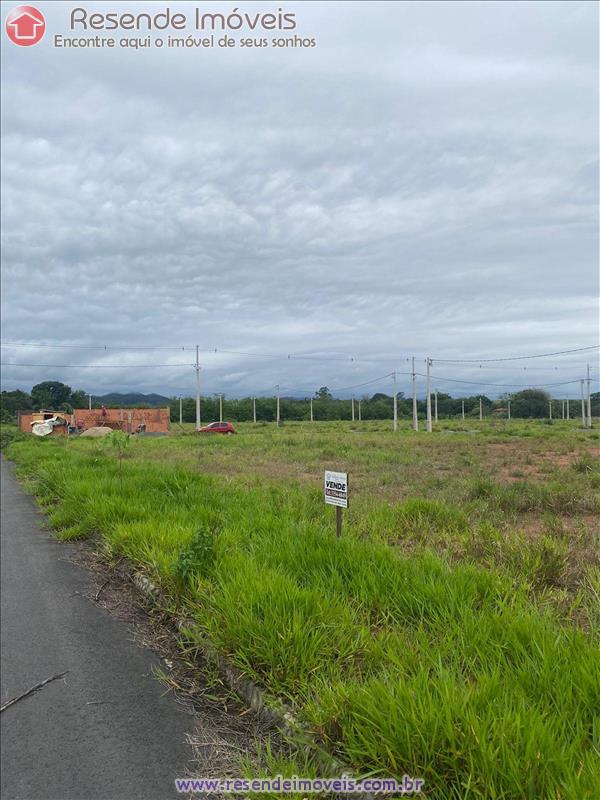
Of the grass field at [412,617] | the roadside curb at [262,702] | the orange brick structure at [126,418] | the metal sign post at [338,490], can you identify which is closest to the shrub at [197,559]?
the grass field at [412,617]

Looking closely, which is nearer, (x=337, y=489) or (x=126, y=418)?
(x=337, y=489)

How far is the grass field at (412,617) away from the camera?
1.91m

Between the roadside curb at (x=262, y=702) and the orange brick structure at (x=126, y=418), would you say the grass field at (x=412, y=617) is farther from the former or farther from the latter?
the orange brick structure at (x=126, y=418)

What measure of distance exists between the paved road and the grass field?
0.50 meters

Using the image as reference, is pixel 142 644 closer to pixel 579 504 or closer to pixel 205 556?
pixel 205 556

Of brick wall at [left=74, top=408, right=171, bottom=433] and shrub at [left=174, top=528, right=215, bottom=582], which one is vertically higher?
brick wall at [left=74, top=408, right=171, bottom=433]

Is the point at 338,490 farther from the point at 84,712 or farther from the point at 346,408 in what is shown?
the point at 346,408

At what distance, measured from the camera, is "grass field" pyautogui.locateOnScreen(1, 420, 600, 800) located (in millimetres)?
1913

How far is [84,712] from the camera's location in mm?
2760

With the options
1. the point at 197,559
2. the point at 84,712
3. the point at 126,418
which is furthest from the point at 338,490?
the point at 126,418

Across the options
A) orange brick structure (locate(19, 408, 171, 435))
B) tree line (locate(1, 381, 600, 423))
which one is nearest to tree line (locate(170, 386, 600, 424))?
tree line (locate(1, 381, 600, 423))

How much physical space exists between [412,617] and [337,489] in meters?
1.29

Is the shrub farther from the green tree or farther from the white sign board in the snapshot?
the green tree

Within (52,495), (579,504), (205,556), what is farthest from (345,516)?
(52,495)
